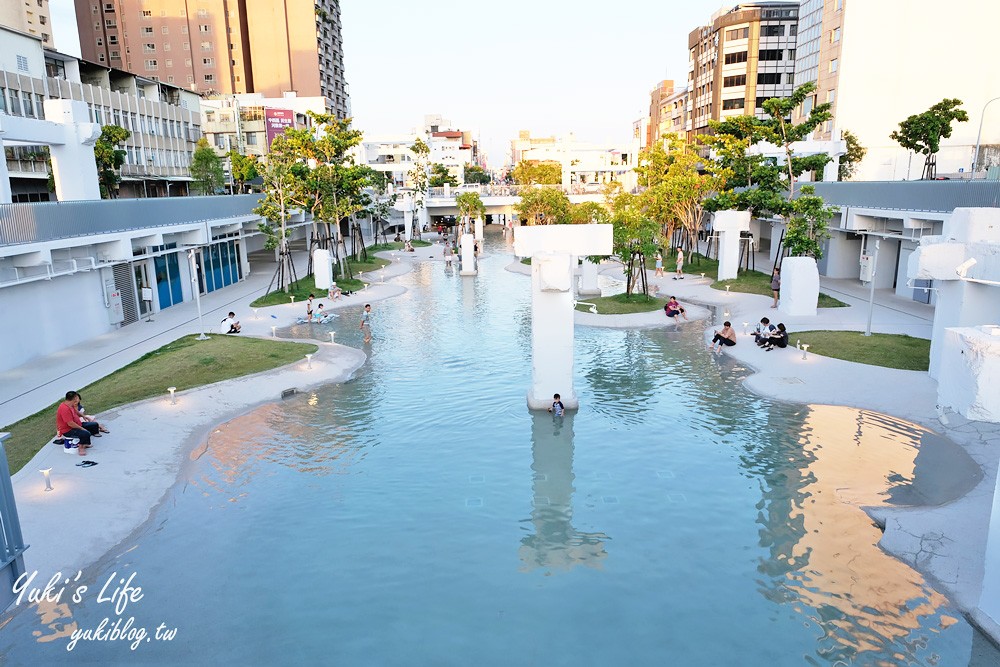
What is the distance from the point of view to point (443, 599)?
11523 mm

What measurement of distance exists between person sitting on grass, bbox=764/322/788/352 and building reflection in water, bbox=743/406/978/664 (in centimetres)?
612

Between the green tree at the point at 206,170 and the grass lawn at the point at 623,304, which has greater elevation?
the green tree at the point at 206,170

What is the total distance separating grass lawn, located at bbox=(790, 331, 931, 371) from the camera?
23.3m

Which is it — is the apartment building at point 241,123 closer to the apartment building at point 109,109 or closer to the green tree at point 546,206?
the apartment building at point 109,109

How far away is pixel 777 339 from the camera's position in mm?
25672

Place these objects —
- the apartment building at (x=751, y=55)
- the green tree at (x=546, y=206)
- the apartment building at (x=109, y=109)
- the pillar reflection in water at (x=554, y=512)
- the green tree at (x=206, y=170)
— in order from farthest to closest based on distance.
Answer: the apartment building at (x=751, y=55) < the green tree at (x=206, y=170) < the green tree at (x=546, y=206) < the apartment building at (x=109, y=109) < the pillar reflection in water at (x=554, y=512)

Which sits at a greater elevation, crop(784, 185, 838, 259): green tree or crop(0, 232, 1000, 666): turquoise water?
crop(784, 185, 838, 259): green tree

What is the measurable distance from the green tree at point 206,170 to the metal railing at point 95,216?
20.3 m

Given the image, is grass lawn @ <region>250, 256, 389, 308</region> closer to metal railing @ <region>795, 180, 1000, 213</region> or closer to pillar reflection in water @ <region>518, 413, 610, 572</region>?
pillar reflection in water @ <region>518, 413, 610, 572</region>

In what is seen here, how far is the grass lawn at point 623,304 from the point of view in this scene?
34.9 meters

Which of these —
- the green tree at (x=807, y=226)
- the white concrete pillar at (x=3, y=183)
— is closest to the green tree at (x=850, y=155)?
the green tree at (x=807, y=226)

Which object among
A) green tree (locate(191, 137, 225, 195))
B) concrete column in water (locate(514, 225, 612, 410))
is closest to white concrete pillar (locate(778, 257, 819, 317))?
concrete column in water (locate(514, 225, 612, 410))

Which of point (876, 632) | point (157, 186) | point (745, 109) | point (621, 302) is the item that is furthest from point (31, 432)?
point (745, 109)

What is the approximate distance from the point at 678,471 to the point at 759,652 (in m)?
6.24
